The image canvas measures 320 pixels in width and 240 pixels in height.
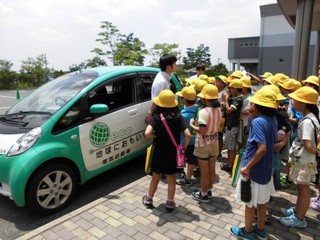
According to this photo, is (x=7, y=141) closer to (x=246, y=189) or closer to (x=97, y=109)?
(x=97, y=109)

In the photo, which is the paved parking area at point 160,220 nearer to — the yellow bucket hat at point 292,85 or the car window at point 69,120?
the car window at point 69,120

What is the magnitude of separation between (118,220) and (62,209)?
894 millimetres

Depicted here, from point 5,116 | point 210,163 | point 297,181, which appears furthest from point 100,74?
point 297,181

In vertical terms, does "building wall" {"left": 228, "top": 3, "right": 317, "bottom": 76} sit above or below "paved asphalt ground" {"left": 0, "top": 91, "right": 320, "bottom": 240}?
above

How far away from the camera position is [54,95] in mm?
3973

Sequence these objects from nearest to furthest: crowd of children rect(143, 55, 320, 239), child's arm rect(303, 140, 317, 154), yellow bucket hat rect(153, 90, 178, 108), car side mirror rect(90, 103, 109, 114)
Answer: crowd of children rect(143, 55, 320, 239)
child's arm rect(303, 140, 317, 154)
yellow bucket hat rect(153, 90, 178, 108)
car side mirror rect(90, 103, 109, 114)

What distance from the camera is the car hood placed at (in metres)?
3.17

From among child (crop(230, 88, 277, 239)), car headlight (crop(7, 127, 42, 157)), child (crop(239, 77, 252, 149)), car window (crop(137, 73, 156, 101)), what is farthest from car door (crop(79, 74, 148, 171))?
child (crop(230, 88, 277, 239))

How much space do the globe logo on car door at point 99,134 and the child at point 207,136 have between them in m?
1.26

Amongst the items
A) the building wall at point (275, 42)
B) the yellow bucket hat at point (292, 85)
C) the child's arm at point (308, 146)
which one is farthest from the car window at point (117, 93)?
the building wall at point (275, 42)

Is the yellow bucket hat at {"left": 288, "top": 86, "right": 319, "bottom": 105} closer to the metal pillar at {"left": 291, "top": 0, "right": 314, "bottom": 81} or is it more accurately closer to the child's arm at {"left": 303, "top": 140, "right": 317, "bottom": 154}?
the child's arm at {"left": 303, "top": 140, "right": 317, "bottom": 154}

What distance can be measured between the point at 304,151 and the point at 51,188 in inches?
115

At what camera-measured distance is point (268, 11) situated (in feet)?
127

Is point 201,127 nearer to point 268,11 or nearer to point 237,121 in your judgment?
point 237,121
